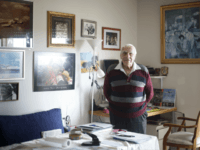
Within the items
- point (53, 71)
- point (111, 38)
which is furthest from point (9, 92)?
point (111, 38)

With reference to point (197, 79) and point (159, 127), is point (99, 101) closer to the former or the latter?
point (159, 127)

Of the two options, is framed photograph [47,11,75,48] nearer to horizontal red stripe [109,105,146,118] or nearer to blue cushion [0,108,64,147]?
blue cushion [0,108,64,147]

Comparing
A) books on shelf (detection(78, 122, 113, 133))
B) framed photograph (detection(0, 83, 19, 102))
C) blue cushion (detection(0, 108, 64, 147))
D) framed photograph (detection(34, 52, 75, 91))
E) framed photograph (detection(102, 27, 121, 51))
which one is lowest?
blue cushion (detection(0, 108, 64, 147))

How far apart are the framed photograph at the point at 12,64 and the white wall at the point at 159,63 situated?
2.44 meters

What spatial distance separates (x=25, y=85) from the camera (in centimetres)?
332

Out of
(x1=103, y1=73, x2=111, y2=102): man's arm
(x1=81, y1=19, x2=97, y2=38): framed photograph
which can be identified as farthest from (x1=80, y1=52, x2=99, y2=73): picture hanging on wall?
(x1=103, y1=73, x2=111, y2=102): man's arm

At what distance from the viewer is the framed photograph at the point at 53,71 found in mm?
3449

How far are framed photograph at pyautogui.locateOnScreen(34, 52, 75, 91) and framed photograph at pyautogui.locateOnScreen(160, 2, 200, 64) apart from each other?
5.80ft

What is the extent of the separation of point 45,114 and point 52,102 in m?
0.32

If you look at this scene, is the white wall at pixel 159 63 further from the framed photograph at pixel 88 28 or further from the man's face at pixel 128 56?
the man's face at pixel 128 56

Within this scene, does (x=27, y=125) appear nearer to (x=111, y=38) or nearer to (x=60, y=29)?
(x=60, y=29)

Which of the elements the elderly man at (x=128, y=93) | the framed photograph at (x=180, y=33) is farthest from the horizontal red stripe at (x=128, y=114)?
the framed photograph at (x=180, y=33)

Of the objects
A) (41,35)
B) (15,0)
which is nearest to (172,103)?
(41,35)

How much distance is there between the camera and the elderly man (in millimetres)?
3049
